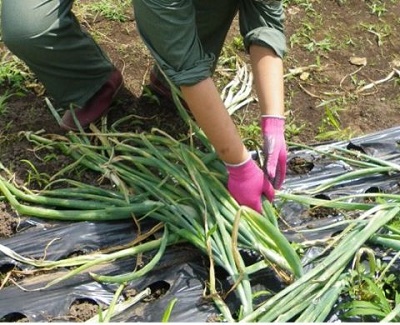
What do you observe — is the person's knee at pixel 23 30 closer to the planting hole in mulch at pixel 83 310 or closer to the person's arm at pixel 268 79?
the person's arm at pixel 268 79

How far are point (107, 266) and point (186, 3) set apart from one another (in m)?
0.70

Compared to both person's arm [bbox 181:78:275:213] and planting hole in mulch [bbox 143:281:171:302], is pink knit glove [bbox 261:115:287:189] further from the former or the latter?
planting hole in mulch [bbox 143:281:171:302]

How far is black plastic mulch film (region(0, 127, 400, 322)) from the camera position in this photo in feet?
5.52

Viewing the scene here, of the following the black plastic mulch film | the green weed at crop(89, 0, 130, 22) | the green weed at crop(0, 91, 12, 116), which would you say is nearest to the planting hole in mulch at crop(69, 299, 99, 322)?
the black plastic mulch film

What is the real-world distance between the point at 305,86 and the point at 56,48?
951 millimetres

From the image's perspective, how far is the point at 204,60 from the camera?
1715mm

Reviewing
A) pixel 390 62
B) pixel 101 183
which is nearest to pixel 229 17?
pixel 101 183

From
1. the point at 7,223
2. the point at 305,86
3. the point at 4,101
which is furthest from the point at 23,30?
the point at 305,86

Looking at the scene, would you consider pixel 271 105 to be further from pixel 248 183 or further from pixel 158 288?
pixel 158 288

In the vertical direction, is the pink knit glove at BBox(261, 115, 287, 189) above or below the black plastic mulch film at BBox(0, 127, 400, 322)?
above

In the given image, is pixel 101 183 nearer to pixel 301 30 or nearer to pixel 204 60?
pixel 204 60

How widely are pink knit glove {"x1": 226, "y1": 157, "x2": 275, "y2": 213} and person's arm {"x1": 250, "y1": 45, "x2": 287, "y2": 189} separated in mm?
78

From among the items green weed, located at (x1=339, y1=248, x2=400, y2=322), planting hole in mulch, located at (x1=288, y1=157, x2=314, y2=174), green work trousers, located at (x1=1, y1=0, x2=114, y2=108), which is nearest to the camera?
green weed, located at (x1=339, y1=248, x2=400, y2=322)

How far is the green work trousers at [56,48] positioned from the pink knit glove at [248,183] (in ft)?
2.10
